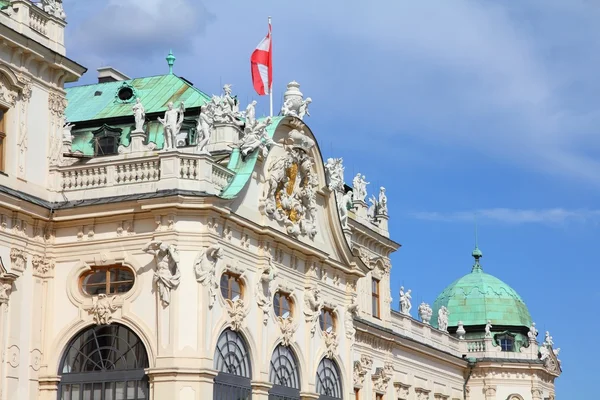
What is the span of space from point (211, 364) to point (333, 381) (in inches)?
331

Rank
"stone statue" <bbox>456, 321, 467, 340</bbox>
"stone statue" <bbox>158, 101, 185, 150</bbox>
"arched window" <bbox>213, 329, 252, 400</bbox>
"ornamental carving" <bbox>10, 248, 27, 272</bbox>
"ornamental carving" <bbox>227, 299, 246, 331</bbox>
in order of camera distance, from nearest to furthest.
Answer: "ornamental carving" <bbox>10, 248, 27, 272</bbox> < "arched window" <bbox>213, 329, 252, 400</bbox> < "stone statue" <bbox>158, 101, 185, 150</bbox> < "ornamental carving" <bbox>227, 299, 246, 331</bbox> < "stone statue" <bbox>456, 321, 467, 340</bbox>

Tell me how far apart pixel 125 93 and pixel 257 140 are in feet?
36.3

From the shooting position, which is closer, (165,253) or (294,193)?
(165,253)

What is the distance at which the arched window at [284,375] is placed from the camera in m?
39.0

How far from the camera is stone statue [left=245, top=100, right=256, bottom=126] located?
3891 centimetres

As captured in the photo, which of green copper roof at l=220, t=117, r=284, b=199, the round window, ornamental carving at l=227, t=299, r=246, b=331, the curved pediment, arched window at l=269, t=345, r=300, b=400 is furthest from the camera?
the round window

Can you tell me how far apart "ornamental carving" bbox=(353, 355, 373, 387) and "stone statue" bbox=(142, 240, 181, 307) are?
59.1 ft

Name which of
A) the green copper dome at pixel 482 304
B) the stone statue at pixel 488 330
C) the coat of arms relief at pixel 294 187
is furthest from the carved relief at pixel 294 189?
the green copper dome at pixel 482 304

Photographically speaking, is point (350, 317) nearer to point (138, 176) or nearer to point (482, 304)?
point (138, 176)

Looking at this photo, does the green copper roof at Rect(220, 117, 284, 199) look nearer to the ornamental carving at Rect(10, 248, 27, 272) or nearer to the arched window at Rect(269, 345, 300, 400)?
the arched window at Rect(269, 345, 300, 400)

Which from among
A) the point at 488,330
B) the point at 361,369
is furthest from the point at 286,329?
the point at 488,330

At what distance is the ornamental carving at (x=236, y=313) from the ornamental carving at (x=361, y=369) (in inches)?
602

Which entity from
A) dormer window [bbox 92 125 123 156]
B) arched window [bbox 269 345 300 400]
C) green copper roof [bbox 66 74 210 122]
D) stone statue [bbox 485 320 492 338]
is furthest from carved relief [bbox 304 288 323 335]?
stone statue [bbox 485 320 492 338]

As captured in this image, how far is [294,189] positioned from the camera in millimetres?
41062
